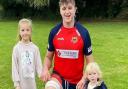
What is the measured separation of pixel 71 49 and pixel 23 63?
2.18 ft

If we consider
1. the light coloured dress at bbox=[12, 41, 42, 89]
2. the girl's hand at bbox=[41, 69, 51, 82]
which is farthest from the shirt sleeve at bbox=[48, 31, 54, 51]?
the girl's hand at bbox=[41, 69, 51, 82]

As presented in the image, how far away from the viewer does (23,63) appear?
5.57 metres

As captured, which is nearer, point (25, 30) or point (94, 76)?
point (94, 76)

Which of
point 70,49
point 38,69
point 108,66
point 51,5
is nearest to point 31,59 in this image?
A: point 38,69

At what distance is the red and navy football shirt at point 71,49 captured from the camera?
17.9 ft

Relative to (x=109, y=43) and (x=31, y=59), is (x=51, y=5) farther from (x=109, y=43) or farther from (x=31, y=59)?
(x=31, y=59)

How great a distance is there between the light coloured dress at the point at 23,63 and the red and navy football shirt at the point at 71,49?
0.31 m

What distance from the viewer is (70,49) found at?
17.8ft

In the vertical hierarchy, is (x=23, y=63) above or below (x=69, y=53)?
below

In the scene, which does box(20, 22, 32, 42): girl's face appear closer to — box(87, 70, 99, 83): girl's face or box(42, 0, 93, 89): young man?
box(42, 0, 93, 89): young man

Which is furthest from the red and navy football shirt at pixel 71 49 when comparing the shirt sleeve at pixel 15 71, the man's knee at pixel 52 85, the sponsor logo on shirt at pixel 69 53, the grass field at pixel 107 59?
the grass field at pixel 107 59

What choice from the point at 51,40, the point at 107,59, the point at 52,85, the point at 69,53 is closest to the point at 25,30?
the point at 51,40

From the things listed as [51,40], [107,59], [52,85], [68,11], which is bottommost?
[107,59]

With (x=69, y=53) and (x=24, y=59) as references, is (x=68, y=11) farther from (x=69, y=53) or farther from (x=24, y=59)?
(x=24, y=59)
